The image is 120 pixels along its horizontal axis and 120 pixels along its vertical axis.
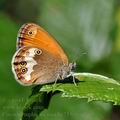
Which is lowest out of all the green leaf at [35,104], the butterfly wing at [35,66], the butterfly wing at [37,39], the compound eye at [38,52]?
the green leaf at [35,104]

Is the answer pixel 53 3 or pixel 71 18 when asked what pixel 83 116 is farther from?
pixel 53 3

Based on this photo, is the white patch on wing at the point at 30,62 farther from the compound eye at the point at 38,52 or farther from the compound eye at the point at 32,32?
the compound eye at the point at 32,32

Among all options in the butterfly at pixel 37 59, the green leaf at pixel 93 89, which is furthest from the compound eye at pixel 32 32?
the green leaf at pixel 93 89

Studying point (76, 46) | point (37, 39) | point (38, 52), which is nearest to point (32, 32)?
point (37, 39)

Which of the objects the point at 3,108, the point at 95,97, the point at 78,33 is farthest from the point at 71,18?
the point at 95,97

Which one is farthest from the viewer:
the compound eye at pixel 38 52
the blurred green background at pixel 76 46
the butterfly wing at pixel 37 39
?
the blurred green background at pixel 76 46

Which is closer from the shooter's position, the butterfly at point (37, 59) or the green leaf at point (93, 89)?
the green leaf at point (93, 89)

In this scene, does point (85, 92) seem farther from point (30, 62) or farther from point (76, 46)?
point (76, 46)

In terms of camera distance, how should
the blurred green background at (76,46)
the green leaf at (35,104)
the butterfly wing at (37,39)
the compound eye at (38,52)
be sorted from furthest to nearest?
the blurred green background at (76,46)
the compound eye at (38,52)
the butterfly wing at (37,39)
the green leaf at (35,104)
